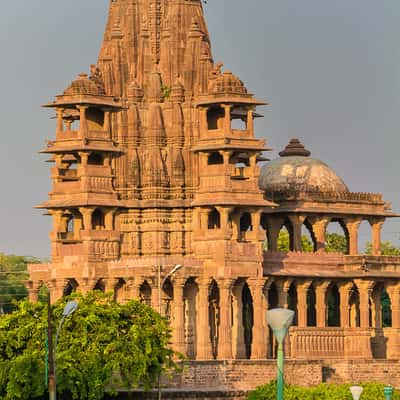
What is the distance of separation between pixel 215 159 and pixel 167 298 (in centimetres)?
733

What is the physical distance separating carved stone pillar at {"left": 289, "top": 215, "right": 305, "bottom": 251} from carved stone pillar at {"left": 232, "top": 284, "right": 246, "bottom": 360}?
789 cm

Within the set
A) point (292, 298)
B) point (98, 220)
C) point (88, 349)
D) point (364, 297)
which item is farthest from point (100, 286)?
point (364, 297)

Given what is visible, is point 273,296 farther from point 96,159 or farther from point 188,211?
point 96,159

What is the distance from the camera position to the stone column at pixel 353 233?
112 meters

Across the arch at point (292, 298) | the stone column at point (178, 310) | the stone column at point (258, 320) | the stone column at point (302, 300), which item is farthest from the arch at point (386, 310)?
the stone column at point (178, 310)

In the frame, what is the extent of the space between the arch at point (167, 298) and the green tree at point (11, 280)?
1088 inches

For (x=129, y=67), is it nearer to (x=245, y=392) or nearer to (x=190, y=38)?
(x=190, y=38)

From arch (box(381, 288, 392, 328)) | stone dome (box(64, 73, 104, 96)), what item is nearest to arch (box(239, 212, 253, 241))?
stone dome (box(64, 73, 104, 96))

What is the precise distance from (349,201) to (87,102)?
16549mm

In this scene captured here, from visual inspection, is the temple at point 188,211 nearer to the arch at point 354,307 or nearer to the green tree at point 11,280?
the arch at point 354,307

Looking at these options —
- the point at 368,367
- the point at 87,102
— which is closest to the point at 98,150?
the point at 87,102

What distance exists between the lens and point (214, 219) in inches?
4124

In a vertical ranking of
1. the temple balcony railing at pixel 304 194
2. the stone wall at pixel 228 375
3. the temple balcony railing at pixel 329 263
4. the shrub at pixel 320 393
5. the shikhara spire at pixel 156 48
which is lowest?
the shrub at pixel 320 393

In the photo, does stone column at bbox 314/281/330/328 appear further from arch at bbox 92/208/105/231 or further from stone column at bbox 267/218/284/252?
arch at bbox 92/208/105/231
